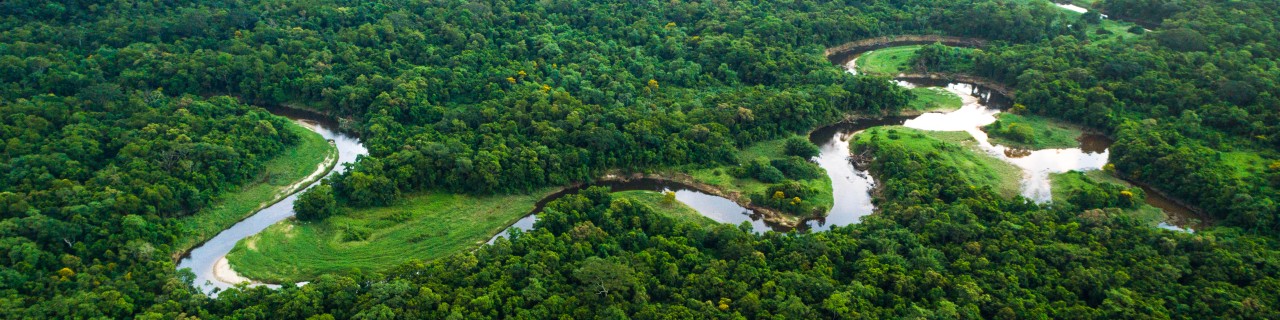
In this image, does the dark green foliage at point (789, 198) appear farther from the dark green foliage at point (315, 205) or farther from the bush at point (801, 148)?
the dark green foliage at point (315, 205)

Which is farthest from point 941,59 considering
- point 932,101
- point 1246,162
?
point 1246,162

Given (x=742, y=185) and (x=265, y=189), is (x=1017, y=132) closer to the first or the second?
(x=742, y=185)

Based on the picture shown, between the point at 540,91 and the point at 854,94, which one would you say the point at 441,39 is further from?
the point at 854,94

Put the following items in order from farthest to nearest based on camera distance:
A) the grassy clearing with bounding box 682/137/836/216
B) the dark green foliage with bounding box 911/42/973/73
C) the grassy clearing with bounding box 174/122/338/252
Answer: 1. the dark green foliage with bounding box 911/42/973/73
2. the grassy clearing with bounding box 682/137/836/216
3. the grassy clearing with bounding box 174/122/338/252

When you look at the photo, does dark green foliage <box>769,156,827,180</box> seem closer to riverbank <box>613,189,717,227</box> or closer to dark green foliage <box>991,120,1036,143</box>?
riverbank <box>613,189,717,227</box>

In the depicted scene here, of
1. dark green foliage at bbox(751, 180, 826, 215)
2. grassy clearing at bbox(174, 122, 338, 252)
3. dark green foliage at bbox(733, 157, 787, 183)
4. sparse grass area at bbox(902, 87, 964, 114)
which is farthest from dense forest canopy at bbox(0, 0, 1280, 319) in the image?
dark green foliage at bbox(751, 180, 826, 215)

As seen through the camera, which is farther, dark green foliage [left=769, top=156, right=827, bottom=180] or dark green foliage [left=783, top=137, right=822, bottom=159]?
dark green foliage [left=783, top=137, right=822, bottom=159]

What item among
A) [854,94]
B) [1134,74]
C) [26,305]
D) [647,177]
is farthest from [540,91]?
[1134,74]

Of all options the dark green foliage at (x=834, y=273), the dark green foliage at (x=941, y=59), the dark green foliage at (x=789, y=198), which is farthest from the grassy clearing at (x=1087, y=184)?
the dark green foliage at (x=941, y=59)
